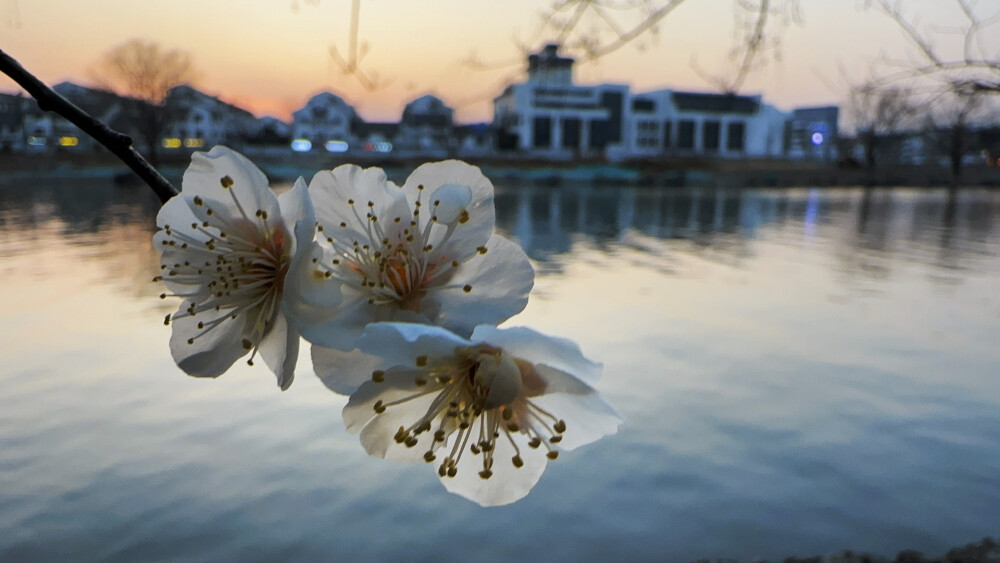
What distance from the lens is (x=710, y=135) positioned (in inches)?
1944

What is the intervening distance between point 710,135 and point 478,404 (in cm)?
5215

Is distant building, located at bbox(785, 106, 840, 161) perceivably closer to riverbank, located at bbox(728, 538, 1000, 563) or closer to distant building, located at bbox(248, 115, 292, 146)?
distant building, located at bbox(248, 115, 292, 146)

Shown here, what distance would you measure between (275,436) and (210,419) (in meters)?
0.57

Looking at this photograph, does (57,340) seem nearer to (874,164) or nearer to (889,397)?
(889,397)

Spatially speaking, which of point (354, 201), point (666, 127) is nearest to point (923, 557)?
point (354, 201)

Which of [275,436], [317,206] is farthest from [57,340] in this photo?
[317,206]

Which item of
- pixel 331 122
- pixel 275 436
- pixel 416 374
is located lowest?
pixel 275 436

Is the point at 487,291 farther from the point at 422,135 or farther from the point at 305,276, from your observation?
the point at 422,135

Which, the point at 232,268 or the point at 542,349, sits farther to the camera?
the point at 232,268

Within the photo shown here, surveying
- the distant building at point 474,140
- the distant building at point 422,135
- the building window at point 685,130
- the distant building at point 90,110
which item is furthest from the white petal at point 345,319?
the building window at point 685,130

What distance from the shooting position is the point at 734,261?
11773 mm

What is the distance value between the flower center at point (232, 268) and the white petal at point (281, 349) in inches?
0.5

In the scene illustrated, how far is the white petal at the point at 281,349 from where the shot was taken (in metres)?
0.41

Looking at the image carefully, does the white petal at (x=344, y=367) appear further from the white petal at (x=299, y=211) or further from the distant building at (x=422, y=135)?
the distant building at (x=422, y=135)
